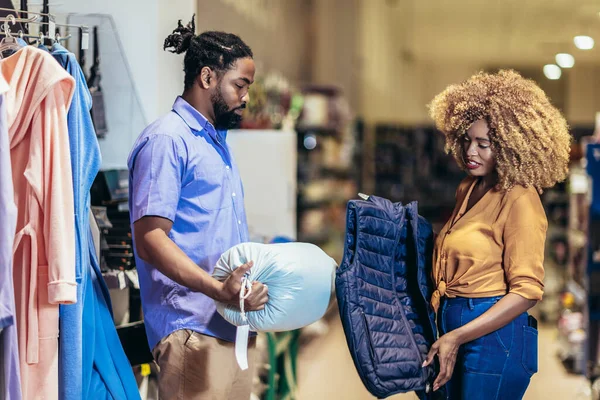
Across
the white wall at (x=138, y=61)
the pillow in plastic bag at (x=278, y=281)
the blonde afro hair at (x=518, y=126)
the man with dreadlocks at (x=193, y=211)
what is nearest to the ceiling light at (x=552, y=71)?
the white wall at (x=138, y=61)

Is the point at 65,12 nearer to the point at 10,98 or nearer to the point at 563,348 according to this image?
the point at 10,98

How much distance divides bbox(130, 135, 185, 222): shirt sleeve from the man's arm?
1.2 inches

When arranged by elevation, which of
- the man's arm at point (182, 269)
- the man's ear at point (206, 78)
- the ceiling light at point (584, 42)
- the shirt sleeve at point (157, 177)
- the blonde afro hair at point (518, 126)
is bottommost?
the man's arm at point (182, 269)

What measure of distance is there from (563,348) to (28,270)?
540 cm

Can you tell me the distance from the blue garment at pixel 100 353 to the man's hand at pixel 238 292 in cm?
46

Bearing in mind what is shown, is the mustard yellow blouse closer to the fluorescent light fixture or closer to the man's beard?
the man's beard

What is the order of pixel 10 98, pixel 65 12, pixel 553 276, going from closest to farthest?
pixel 10 98
pixel 65 12
pixel 553 276

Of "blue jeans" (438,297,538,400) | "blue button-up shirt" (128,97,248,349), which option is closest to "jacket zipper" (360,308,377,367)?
"blue jeans" (438,297,538,400)

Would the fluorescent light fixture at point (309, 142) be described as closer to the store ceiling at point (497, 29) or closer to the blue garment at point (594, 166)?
the store ceiling at point (497, 29)

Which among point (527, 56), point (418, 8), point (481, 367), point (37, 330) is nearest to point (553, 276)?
point (527, 56)

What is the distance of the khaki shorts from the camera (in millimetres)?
2334

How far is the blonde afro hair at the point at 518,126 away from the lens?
2.28m

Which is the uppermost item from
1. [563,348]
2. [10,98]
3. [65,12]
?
[65,12]

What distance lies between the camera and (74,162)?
232 cm
